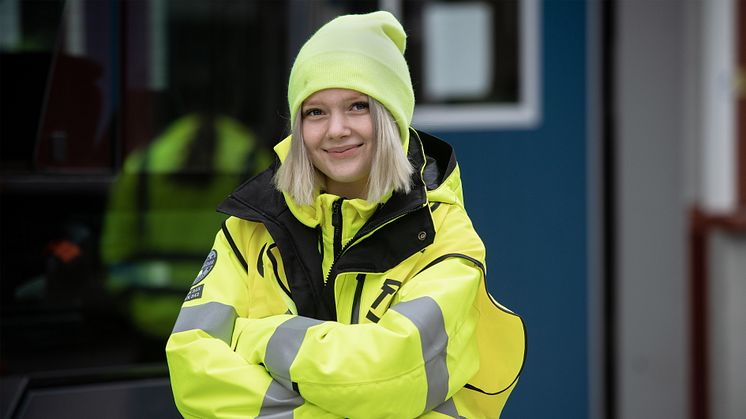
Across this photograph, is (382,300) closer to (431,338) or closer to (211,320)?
(431,338)

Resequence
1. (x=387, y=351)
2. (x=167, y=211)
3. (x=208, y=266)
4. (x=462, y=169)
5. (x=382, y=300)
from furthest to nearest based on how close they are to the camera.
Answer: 1. (x=462, y=169)
2. (x=167, y=211)
3. (x=208, y=266)
4. (x=382, y=300)
5. (x=387, y=351)

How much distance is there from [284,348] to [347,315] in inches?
6.6

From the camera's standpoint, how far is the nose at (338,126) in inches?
72.8

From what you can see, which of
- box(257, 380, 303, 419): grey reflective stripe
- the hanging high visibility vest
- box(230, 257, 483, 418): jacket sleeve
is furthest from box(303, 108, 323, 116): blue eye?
the hanging high visibility vest

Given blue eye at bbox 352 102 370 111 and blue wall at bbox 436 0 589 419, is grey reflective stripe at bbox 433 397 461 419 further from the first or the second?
blue wall at bbox 436 0 589 419

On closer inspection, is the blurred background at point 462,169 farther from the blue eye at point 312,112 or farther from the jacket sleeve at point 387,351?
the jacket sleeve at point 387,351

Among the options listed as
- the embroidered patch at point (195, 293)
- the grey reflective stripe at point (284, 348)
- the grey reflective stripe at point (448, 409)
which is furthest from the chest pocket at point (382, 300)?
the embroidered patch at point (195, 293)

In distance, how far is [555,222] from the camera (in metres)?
3.56

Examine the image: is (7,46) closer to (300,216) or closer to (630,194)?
(300,216)

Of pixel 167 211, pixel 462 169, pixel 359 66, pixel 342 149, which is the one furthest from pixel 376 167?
pixel 462 169

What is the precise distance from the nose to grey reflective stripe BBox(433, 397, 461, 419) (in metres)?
0.54

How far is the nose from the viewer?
1.85 m

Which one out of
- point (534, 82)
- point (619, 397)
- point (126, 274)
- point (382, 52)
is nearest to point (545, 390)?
point (619, 397)

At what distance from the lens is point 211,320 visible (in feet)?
5.99
